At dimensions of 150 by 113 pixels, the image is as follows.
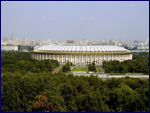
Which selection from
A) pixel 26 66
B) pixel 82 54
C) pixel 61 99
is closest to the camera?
pixel 61 99

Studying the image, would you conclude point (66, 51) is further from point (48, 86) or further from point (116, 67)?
point (48, 86)

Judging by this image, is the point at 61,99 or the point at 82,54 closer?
the point at 61,99

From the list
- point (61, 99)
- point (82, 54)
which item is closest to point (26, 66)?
point (82, 54)

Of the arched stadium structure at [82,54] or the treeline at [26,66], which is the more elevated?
the arched stadium structure at [82,54]

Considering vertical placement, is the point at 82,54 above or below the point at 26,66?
above

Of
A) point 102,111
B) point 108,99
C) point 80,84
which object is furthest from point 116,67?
point 102,111

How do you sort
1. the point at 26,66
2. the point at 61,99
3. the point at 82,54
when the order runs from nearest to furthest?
the point at 61,99 → the point at 26,66 → the point at 82,54

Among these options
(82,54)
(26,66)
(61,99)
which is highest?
(82,54)

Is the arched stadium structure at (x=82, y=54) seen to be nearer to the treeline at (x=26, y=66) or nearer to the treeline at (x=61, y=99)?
the treeline at (x=26, y=66)

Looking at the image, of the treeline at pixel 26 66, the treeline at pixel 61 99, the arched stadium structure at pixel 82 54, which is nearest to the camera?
the treeline at pixel 61 99

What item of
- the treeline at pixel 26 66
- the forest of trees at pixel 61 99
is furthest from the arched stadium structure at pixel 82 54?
the forest of trees at pixel 61 99

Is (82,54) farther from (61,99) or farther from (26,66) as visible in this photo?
(61,99)

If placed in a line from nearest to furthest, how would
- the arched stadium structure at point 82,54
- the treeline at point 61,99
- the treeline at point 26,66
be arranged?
the treeline at point 61,99
the treeline at point 26,66
the arched stadium structure at point 82,54
